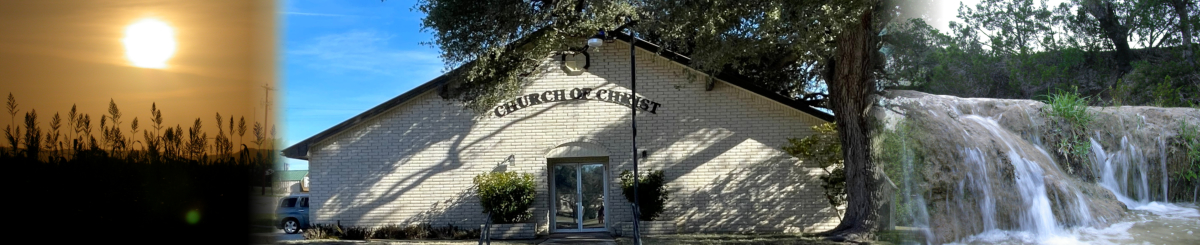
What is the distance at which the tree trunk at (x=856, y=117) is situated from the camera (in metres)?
9.07

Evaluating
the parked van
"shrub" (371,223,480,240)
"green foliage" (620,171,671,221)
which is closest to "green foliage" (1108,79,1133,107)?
"green foliage" (620,171,671,221)

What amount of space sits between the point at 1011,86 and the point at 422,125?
42.4 ft

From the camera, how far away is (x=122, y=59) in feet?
10.1

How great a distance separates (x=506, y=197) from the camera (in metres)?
14.9

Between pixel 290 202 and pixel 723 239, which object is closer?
pixel 723 239

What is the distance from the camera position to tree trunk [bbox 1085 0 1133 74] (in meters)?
4.00

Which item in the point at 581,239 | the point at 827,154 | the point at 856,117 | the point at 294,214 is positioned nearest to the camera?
the point at 856,117

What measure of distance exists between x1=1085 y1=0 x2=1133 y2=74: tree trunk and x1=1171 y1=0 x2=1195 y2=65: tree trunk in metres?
0.24

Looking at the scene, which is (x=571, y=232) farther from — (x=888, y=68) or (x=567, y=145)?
(x=888, y=68)

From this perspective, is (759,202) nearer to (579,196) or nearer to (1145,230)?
(579,196)

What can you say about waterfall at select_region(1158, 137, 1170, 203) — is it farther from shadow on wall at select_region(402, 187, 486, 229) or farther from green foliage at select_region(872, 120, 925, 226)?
shadow on wall at select_region(402, 187, 486, 229)

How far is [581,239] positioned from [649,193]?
1643 millimetres

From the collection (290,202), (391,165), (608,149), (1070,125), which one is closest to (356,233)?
(391,165)

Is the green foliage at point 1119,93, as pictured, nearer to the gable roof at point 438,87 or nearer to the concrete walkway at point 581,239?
the concrete walkway at point 581,239
